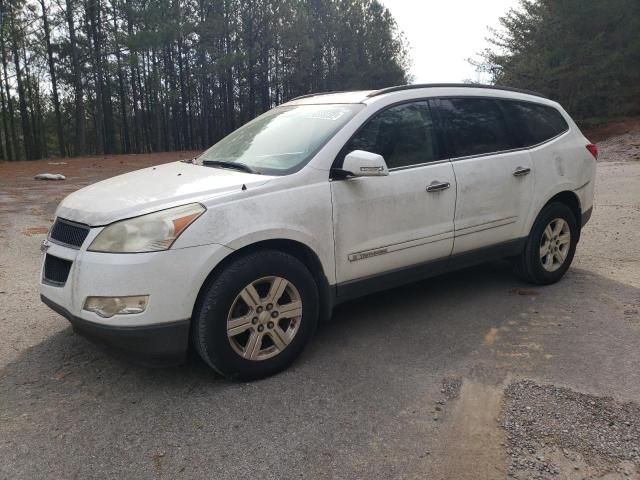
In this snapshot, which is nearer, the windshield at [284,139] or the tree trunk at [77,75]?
the windshield at [284,139]

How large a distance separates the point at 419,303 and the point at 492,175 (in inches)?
48.4

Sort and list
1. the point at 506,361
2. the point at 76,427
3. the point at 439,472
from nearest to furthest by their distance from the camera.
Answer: the point at 439,472, the point at 76,427, the point at 506,361

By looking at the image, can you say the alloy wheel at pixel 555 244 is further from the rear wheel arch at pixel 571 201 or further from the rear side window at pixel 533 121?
the rear side window at pixel 533 121

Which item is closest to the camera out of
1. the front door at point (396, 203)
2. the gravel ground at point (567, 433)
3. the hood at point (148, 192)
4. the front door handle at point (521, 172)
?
the gravel ground at point (567, 433)

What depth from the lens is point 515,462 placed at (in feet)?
8.20

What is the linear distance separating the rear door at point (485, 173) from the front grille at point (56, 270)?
277 centimetres

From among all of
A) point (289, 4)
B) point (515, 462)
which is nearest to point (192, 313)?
point (515, 462)

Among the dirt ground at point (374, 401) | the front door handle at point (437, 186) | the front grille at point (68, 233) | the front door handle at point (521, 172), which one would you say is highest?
the front door handle at point (521, 172)

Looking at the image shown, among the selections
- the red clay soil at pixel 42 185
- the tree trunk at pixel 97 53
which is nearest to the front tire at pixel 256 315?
the red clay soil at pixel 42 185

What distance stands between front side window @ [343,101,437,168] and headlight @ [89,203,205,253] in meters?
1.28

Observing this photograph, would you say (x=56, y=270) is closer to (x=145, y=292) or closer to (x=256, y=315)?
(x=145, y=292)

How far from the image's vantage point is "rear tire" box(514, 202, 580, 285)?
16.0 ft

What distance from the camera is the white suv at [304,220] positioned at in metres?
2.95

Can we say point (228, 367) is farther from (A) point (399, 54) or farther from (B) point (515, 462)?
(A) point (399, 54)
